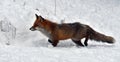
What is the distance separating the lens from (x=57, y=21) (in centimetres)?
1362

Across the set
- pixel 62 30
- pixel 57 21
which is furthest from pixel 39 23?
pixel 57 21

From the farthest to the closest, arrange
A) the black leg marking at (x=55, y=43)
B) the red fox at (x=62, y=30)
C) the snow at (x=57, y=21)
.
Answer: the red fox at (x=62, y=30)
the black leg marking at (x=55, y=43)
the snow at (x=57, y=21)

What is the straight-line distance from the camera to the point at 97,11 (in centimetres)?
1659

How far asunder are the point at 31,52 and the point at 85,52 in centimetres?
163

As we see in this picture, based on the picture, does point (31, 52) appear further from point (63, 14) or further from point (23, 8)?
point (63, 14)

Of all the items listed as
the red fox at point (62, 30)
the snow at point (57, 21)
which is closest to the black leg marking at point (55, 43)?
the red fox at point (62, 30)

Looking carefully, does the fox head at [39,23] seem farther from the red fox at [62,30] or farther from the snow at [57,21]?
the snow at [57,21]

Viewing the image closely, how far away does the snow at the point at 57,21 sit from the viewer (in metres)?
8.67

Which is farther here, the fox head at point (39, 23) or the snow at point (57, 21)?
the fox head at point (39, 23)

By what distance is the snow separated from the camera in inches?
341

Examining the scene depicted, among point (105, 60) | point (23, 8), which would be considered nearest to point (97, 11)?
point (23, 8)

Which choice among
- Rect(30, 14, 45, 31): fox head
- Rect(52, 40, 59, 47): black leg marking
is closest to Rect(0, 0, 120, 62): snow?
Rect(52, 40, 59, 47): black leg marking

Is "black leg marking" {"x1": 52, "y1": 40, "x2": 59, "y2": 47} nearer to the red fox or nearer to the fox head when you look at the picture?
the red fox

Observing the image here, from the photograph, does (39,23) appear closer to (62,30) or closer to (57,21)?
(62,30)
